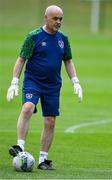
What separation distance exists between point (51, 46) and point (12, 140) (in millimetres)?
3983

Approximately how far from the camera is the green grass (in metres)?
15.1

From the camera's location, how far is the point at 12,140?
18859 mm

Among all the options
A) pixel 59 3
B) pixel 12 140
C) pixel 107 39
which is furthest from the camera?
pixel 59 3

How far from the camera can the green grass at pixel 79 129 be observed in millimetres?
15133

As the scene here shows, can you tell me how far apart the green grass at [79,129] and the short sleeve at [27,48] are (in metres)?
1.58

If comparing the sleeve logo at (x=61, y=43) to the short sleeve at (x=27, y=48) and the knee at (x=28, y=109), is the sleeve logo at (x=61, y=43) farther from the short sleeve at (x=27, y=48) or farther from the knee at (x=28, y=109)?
the knee at (x=28, y=109)

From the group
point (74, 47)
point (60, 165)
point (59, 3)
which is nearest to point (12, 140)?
point (60, 165)

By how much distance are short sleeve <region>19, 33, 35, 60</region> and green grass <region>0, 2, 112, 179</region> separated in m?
1.58

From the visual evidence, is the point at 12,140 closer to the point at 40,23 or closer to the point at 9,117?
the point at 9,117

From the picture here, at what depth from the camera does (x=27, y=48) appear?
1513 cm

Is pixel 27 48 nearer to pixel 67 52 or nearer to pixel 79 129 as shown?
pixel 67 52

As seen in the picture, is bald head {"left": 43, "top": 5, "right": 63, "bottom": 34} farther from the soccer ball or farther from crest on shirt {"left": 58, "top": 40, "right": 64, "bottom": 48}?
the soccer ball

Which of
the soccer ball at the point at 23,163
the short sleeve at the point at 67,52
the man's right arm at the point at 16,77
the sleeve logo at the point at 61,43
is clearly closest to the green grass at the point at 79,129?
the soccer ball at the point at 23,163

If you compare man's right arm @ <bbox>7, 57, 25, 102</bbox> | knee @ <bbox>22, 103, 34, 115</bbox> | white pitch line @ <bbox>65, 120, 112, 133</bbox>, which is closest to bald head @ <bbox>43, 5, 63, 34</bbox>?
man's right arm @ <bbox>7, 57, 25, 102</bbox>
